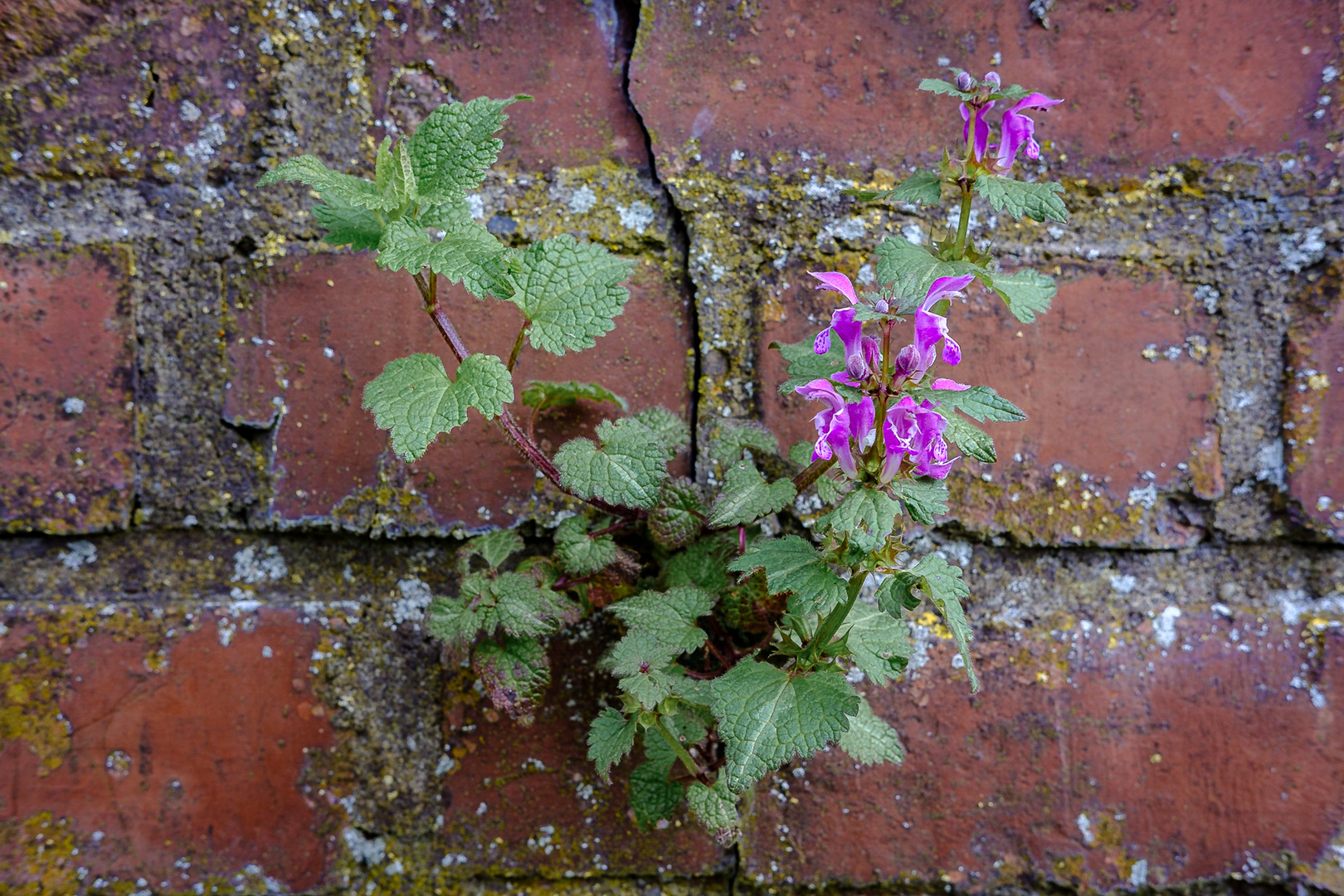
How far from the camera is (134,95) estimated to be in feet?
2.46

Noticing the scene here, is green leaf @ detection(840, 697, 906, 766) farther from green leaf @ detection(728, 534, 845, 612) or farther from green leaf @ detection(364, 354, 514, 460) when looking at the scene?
green leaf @ detection(364, 354, 514, 460)

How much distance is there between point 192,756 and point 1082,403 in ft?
2.90

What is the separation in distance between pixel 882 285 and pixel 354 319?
0.47 metres

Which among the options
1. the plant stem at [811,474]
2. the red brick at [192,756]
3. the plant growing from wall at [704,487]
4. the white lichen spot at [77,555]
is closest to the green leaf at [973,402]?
the plant growing from wall at [704,487]

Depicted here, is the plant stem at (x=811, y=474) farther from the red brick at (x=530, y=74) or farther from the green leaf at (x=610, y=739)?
the red brick at (x=530, y=74)

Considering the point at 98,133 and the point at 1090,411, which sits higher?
the point at 98,133

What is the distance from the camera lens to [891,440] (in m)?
0.53

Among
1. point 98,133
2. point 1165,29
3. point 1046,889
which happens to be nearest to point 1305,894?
Answer: point 1046,889

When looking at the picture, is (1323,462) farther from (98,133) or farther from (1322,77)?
(98,133)

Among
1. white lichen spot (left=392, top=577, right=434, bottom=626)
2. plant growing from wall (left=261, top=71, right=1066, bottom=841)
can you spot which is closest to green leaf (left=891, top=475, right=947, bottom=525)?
plant growing from wall (left=261, top=71, right=1066, bottom=841)

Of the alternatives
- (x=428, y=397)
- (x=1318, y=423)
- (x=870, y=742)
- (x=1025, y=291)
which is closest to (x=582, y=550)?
(x=428, y=397)

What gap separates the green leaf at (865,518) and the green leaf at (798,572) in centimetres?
3

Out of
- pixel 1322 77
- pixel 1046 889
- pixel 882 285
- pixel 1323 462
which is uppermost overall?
pixel 1322 77

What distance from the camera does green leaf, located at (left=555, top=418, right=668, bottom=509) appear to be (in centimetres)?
64
